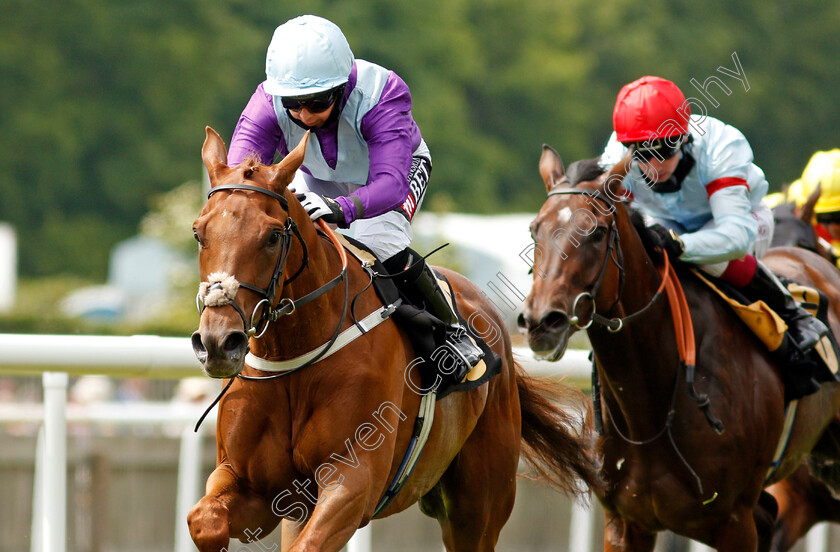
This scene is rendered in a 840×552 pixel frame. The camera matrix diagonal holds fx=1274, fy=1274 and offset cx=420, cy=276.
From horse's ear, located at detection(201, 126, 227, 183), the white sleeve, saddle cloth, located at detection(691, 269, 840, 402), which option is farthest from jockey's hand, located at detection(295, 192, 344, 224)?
saddle cloth, located at detection(691, 269, 840, 402)

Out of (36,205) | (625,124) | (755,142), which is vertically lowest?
(36,205)

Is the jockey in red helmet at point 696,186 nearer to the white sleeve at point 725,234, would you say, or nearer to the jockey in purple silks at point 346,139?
the white sleeve at point 725,234

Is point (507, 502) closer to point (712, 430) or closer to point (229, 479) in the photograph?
point (712, 430)

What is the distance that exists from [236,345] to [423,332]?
1.17m

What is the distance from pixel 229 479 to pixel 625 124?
7.40 ft

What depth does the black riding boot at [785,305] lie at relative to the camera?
5621mm

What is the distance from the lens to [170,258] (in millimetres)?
23688

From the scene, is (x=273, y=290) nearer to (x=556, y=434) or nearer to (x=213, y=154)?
(x=213, y=154)

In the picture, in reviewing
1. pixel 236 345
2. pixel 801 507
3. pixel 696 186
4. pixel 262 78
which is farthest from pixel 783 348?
pixel 262 78

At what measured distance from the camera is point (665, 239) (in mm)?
5312

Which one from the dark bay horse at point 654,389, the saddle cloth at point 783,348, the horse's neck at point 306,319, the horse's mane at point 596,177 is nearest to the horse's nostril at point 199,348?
the horse's neck at point 306,319

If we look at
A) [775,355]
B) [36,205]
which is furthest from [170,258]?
[775,355]

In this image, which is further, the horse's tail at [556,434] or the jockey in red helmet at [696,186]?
the horse's tail at [556,434]

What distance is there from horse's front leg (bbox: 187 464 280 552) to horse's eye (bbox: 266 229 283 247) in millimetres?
857
